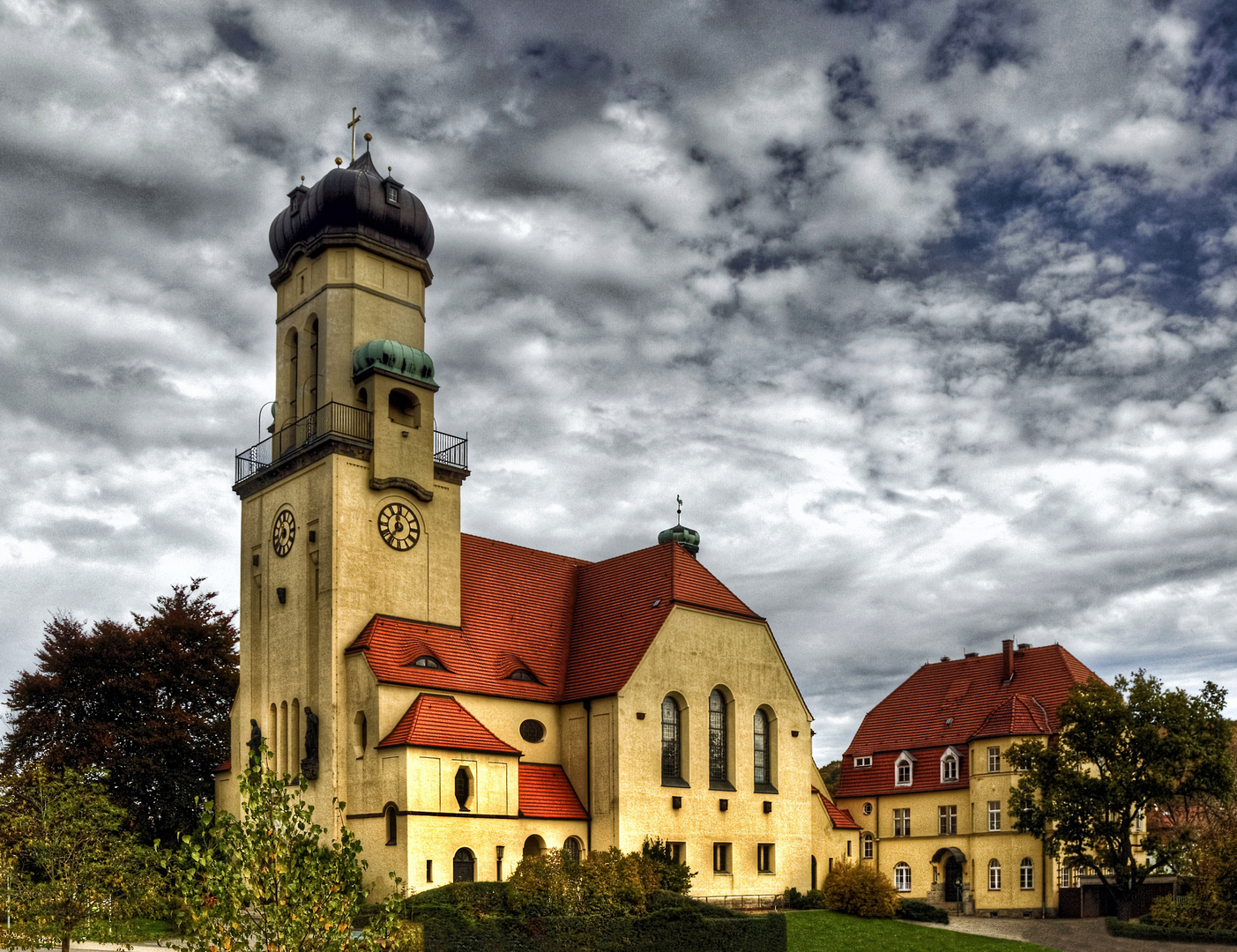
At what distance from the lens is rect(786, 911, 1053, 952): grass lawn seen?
3638 cm

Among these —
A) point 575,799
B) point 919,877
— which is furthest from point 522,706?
point 919,877

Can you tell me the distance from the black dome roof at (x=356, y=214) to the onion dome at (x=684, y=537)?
19540 millimetres

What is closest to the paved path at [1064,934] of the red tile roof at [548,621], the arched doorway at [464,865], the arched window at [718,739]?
the arched window at [718,739]

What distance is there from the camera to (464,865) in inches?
1364

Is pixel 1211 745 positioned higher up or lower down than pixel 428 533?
lower down

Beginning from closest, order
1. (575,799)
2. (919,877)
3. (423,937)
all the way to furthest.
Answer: (423,937)
(575,799)
(919,877)

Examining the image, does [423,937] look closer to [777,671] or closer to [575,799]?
[575,799]

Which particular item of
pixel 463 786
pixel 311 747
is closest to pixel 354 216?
pixel 311 747

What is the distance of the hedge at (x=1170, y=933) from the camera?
120 feet

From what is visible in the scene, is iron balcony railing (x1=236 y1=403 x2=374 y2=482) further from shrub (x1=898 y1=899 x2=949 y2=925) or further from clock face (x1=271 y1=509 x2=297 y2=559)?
shrub (x1=898 y1=899 x2=949 y2=925)

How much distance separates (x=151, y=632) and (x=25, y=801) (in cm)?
1497

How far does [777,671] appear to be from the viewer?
46.2 m

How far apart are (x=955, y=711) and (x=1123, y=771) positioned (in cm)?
1477

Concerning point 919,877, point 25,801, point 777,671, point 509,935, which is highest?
point 777,671
